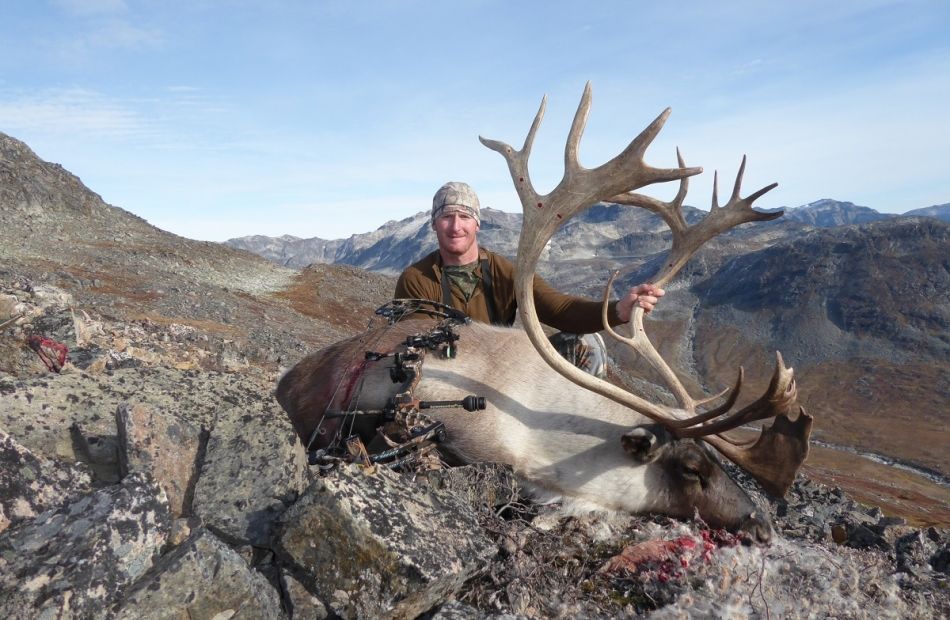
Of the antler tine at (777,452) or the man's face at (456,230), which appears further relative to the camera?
the man's face at (456,230)

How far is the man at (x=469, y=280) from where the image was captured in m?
5.62

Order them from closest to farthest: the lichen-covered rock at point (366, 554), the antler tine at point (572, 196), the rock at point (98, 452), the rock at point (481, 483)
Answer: the lichen-covered rock at point (366, 554), the rock at point (98, 452), the rock at point (481, 483), the antler tine at point (572, 196)

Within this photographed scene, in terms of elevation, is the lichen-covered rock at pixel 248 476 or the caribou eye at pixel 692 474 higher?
the lichen-covered rock at pixel 248 476

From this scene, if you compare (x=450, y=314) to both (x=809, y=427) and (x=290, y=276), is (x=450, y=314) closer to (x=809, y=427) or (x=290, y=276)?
(x=809, y=427)

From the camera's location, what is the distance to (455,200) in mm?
5727

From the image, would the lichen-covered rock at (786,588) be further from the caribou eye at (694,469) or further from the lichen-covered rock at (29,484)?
the lichen-covered rock at (29,484)

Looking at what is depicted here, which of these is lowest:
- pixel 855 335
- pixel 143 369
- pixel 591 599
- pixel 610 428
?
pixel 855 335

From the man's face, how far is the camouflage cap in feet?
0.12

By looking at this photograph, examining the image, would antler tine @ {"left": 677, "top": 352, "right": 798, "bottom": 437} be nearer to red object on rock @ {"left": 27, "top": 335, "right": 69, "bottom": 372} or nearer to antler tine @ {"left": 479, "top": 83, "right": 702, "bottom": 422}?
antler tine @ {"left": 479, "top": 83, "right": 702, "bottom": 422}

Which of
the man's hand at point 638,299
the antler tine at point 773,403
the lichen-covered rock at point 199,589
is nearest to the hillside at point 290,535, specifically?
the lichen-covered rock at point 199,589

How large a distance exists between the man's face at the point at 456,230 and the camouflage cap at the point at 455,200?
0.04m

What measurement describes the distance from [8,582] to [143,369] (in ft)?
7.64

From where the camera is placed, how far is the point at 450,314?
5.26 meters

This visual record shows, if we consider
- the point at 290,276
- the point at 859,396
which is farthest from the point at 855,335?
the point at 290,276
